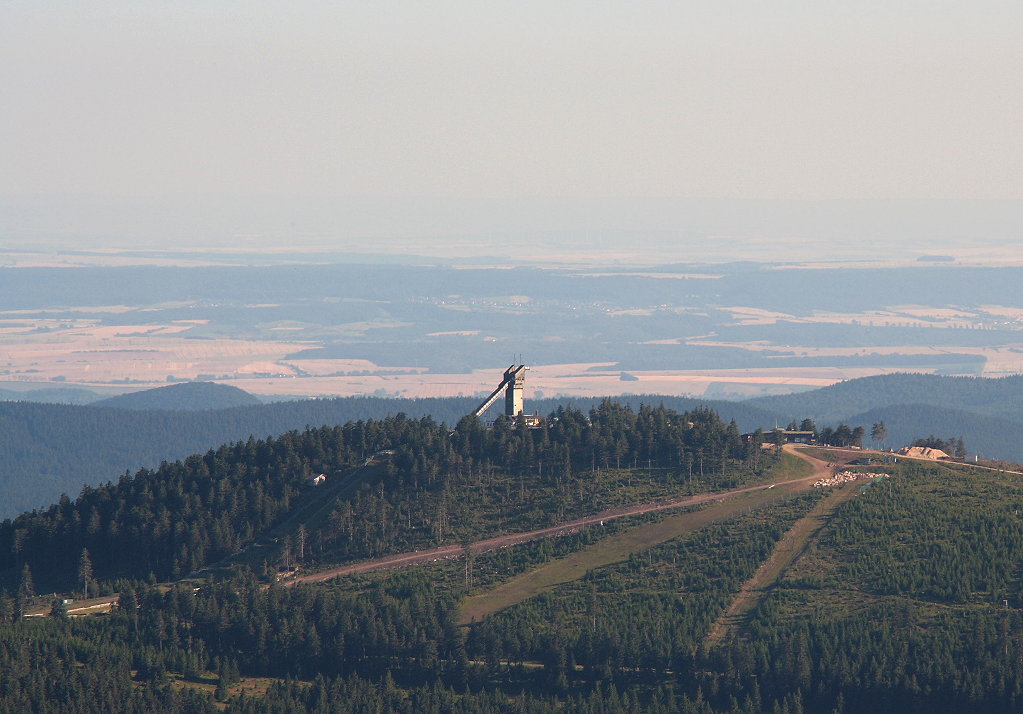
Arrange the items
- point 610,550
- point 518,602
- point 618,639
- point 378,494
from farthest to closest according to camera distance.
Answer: point 378,494 < point 610,550 < point 518,602 < point 618,639

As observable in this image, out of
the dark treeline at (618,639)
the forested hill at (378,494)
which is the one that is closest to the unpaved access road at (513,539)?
the forested hill at (378,494)

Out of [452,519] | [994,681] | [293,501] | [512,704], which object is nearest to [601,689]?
[512,704]

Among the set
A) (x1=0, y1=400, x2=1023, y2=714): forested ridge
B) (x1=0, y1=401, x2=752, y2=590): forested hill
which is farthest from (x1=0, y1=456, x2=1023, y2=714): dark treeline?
(x1=0, y1=401, x2=752, y2=590): forested hill

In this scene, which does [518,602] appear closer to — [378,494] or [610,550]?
[610,550]

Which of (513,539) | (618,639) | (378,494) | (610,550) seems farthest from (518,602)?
(378,494)

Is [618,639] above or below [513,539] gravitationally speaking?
below

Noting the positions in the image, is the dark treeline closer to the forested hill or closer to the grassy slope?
the grassy slope
